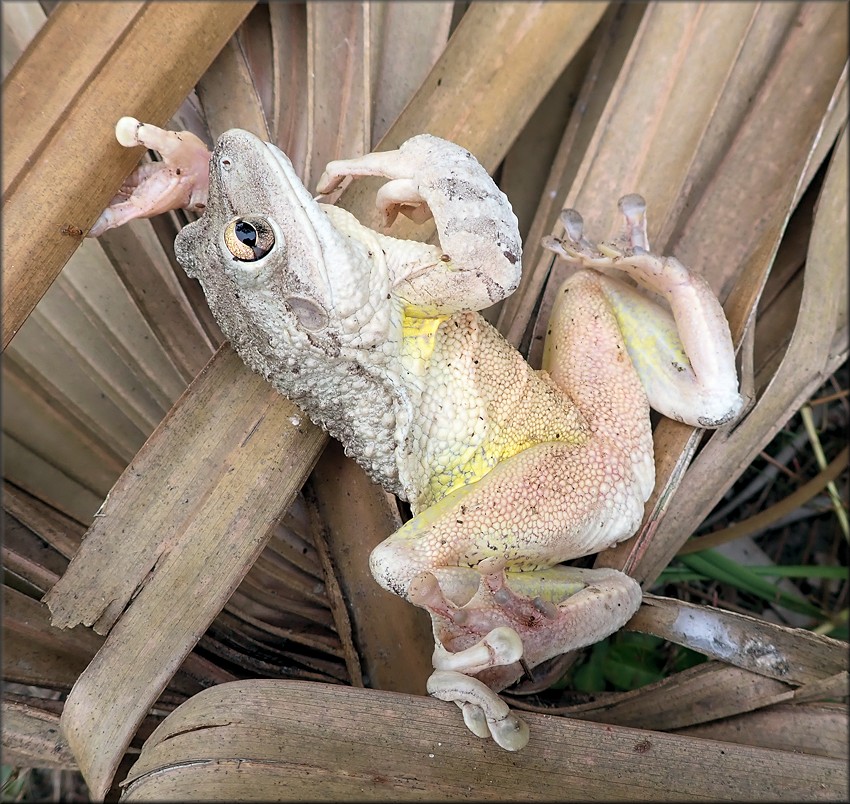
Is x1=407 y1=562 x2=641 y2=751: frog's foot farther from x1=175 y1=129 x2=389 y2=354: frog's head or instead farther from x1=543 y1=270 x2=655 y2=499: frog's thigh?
x1=175 y1=129 x2=389 y2=354: frog's head

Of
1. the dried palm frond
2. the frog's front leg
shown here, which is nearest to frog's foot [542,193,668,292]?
the dried palm frond

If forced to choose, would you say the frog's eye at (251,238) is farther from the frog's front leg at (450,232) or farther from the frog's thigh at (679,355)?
the frog's thigh at (679,355)

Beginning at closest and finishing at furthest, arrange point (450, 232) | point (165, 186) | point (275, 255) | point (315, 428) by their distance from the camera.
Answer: point (275, 255) < point (450, 232) < point (165, 186) < point (315, 428)

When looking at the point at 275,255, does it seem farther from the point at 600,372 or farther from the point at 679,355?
the point at 679,355

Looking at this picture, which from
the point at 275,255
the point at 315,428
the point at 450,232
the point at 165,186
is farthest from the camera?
the point at 315,428

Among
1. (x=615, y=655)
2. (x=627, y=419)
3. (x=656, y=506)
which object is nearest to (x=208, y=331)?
(x=627, y=419)

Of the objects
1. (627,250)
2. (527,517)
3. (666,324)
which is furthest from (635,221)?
(527,517)

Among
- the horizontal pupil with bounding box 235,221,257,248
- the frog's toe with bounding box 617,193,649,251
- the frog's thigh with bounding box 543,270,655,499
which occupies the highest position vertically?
the frog's toe with bounding box 617,193,649,251

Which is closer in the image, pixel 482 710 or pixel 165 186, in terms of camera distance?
pixel 482 710
